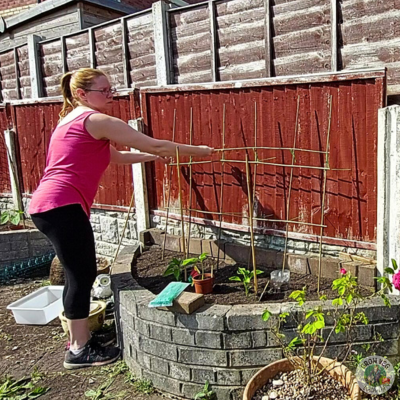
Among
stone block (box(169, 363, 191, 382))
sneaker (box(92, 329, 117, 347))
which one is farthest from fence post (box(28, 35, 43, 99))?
stone block (box(169, 363, 191, 382))

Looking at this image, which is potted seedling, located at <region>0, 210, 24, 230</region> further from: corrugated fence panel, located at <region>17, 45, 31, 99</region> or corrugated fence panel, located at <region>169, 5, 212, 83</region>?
corrugated fence panel, located at <region>169, 5, 212, 83</region>

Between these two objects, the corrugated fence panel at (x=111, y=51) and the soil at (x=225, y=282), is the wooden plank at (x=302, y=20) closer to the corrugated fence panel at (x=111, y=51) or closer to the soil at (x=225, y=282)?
the soil at (x=225, y=282)

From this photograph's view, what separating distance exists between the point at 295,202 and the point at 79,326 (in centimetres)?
202

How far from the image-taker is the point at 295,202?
13.1 ft

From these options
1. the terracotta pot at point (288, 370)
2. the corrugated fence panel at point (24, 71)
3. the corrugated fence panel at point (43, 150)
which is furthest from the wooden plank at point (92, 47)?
→ the terracotta pot at point (288, 370)

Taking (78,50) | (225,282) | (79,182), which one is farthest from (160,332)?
(78,50)

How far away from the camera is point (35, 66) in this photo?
739 cm

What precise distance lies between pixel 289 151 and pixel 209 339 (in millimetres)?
1764

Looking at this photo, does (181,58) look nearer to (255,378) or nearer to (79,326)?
(79,326)

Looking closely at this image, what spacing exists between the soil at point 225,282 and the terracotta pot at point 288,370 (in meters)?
0.61

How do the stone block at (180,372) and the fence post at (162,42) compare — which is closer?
the stone block at (180,372)

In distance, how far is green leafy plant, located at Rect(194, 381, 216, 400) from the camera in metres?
3.05

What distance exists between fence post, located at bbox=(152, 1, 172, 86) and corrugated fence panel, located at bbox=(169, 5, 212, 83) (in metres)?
0.06

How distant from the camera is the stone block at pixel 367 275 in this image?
347 centimetres
